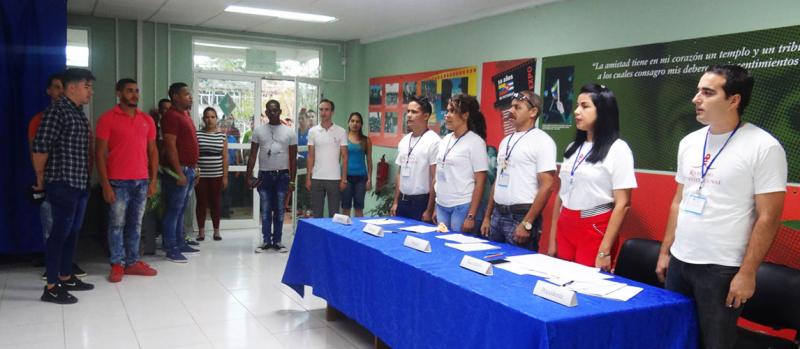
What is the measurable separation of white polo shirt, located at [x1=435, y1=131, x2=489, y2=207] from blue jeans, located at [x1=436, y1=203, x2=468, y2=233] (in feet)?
0.12

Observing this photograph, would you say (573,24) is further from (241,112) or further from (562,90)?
(241,112)

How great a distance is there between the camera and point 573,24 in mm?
4496

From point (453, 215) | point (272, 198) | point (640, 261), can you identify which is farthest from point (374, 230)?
point (272, 198)

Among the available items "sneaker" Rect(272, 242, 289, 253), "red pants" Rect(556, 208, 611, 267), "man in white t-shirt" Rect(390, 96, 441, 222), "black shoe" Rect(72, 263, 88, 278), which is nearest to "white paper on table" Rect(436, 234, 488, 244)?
"red pants" Rect(556, 208, 611, 267)

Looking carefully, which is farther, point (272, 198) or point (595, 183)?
point (272, 198)

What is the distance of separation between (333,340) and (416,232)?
832mm

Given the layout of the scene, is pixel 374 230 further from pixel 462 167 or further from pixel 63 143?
pixel 63 143

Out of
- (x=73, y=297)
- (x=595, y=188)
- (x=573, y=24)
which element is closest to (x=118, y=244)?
(x=73, y=297)

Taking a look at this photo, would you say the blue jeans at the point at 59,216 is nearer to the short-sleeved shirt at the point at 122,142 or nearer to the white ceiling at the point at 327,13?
the short-sleeved shirt at the point at 122,142

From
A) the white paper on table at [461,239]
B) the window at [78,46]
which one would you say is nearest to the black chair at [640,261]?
the white paper on table at [461,239]

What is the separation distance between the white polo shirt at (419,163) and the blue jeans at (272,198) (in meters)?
1.86

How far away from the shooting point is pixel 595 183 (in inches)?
113

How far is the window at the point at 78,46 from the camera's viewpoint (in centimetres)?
637

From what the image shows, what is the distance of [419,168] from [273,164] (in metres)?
2.02
